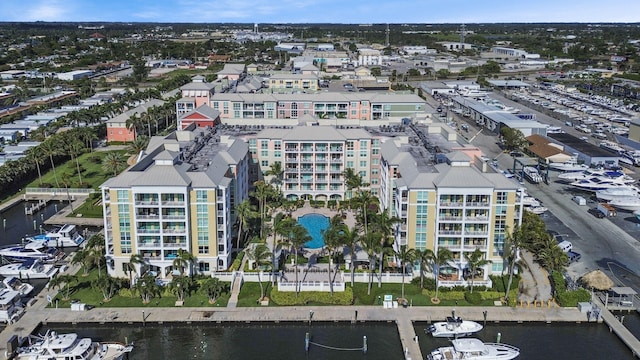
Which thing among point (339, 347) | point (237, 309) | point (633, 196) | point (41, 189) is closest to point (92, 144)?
point (41, 189)

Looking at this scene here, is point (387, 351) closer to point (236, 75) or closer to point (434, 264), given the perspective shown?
point (434, 264)

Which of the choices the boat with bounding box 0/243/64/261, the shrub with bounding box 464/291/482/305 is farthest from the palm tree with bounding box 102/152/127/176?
the shrub with bounding box 464/291/482/305

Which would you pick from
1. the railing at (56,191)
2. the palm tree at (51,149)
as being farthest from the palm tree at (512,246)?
the palm tree at (51,149)

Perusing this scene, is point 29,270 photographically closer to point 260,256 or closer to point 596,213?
point 260,256

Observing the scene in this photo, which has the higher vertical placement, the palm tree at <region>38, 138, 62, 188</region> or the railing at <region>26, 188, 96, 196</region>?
the palm tree at <region>38, 138, 62, 188</region>

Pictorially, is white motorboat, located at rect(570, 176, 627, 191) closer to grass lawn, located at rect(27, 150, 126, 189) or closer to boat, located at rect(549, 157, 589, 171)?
boat, located at rect(549, 157, 589, 171)
